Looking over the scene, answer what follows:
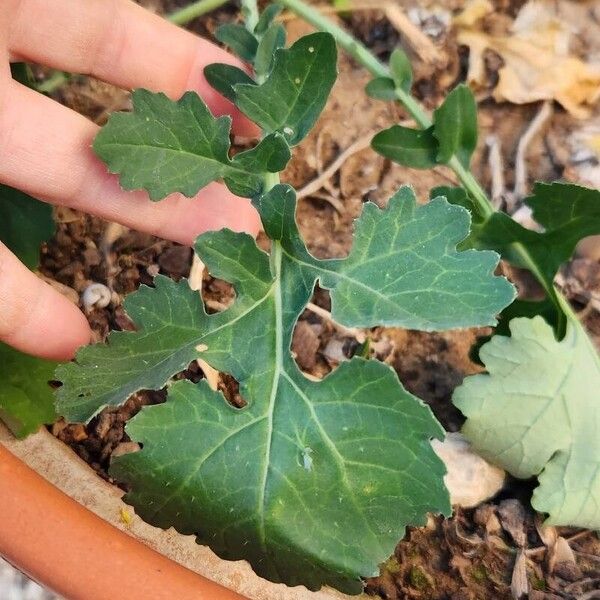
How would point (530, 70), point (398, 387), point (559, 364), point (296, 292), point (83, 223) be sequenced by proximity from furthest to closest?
point (530, 70)
point (83, 223)
point (559, 364)
point (296, 292)
point (398, 387)

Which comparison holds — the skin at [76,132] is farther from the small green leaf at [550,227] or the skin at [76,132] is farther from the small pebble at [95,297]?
the small green leaf at [550,227]

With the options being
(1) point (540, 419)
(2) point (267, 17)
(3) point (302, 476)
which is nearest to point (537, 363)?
(1) point (540, 419)

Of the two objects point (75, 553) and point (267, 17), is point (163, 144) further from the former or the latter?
point (75, 553)

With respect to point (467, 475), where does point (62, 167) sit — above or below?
above

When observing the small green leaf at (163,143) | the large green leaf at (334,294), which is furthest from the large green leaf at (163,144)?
the large green leaf at (334,294)

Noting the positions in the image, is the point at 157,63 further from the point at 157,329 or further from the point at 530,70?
Answer: the point at 530,70

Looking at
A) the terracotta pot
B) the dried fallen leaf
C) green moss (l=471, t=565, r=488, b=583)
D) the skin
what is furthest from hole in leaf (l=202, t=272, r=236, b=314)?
the dried fallen leaf

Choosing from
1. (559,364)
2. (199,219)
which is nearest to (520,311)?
(559,364)
